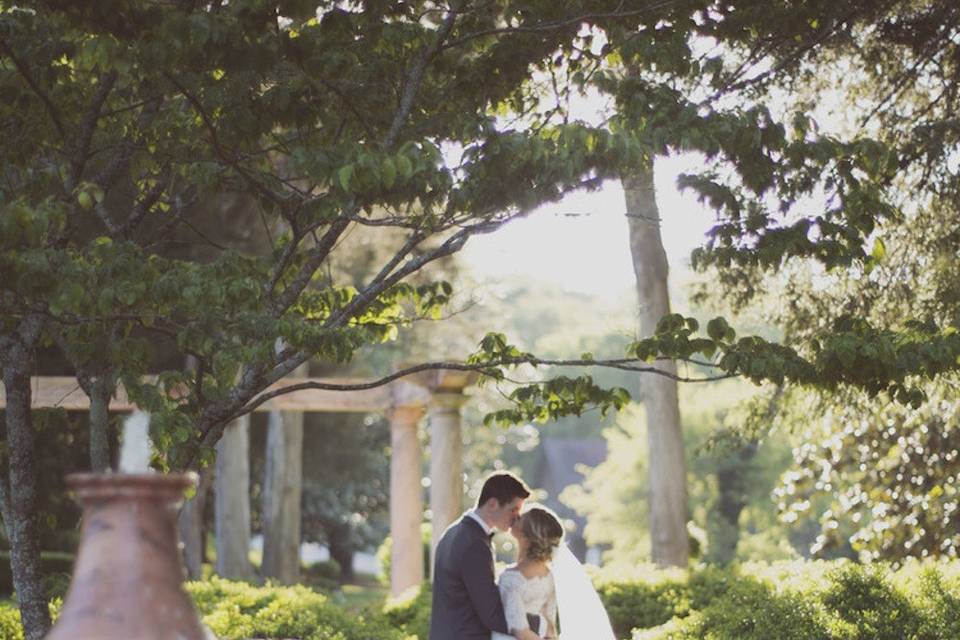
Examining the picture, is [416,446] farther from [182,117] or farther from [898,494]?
[182,117]

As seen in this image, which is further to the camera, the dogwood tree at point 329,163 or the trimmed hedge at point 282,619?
the trimmed hedge at point 282,619

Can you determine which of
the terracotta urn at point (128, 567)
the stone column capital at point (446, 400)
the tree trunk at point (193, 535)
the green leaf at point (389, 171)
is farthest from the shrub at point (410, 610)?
the tree trunk at point (193, 535)

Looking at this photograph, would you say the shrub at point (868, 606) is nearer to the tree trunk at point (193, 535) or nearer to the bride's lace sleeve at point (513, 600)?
the bride's lace sleeve at point (513, 600)

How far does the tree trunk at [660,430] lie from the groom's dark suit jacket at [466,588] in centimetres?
888

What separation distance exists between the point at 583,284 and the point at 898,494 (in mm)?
81284

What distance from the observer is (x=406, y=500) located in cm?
1644

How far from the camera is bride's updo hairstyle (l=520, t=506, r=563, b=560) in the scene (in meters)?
7.40

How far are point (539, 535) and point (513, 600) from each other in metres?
0.38

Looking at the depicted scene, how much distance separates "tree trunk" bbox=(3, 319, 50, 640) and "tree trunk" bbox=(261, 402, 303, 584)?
1617 centimetres

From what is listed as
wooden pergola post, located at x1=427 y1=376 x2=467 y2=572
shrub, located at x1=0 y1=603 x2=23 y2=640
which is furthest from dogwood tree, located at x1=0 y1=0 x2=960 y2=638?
wooden pergola post, located at x1=427 y1=376 x2=467 y2=572

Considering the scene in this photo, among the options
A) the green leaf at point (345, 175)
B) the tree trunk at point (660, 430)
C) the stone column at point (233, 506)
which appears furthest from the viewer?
the stone column at point (233, 506)

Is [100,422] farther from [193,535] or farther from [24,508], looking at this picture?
[193,535]

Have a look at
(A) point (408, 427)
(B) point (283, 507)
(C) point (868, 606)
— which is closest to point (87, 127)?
(C) point (868, 606)

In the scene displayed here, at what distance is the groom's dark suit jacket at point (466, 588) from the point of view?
6.95 meters
